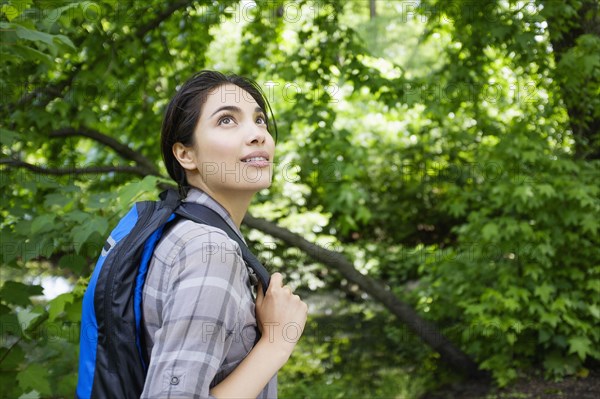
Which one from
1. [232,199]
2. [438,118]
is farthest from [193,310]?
[438,118]

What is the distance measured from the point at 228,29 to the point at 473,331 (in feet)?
17.4

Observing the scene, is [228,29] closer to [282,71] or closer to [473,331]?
[282,71]

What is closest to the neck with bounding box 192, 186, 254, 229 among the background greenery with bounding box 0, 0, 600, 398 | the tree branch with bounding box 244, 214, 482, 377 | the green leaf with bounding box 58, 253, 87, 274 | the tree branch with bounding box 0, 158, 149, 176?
the green leaf with bounding box 58, 253, 87, 274

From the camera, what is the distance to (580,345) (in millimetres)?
4672

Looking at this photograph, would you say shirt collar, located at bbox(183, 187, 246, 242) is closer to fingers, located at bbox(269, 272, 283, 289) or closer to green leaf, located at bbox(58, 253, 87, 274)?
fingers, located at bbox(269, 272, 283, 289)

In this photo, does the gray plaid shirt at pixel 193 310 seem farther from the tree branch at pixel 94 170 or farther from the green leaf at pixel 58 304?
the tree branch at pixel 94 170

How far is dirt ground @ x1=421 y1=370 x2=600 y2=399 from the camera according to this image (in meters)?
4.70

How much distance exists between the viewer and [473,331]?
518 cm

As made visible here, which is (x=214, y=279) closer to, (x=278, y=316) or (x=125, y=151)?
(x=278, y=316)

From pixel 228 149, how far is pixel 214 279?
1.18 feet

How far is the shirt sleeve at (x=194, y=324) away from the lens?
3.22 ft

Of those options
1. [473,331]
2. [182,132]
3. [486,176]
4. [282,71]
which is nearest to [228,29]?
[282,71]

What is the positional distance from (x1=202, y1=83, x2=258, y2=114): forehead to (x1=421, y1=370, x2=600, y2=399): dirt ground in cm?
414

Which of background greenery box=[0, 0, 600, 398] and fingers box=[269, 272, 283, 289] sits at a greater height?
background greenery box=[0, 0, 600, 398]
